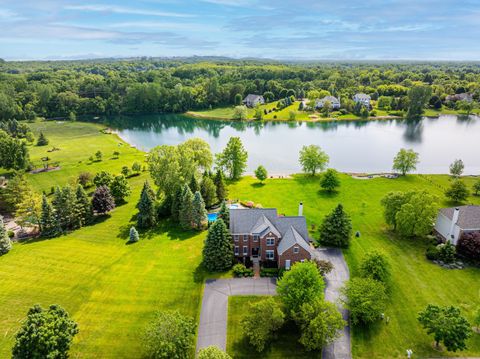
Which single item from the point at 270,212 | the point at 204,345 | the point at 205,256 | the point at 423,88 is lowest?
the point at 204,345

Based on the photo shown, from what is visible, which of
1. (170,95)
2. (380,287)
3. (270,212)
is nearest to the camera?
(380,287)

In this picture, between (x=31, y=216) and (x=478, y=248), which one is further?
(x=31, y=216)

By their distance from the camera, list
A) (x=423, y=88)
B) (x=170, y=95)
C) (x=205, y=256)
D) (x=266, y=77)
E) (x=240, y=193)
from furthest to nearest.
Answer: (x=266, y=77) → (x=170, y=95) → (x=423, y=88) → (x=240, y=193) → (x=205, y=256)

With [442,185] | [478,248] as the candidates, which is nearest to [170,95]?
[442,185]

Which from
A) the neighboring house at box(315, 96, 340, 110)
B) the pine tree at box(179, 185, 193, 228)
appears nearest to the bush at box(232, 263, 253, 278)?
the pine tree at box(179, 185, 193, 228)

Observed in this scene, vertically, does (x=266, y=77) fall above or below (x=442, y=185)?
above

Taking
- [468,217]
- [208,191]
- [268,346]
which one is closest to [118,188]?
[208,191]

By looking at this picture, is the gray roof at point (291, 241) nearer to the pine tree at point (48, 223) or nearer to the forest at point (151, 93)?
the pine tree at point (48, 223)

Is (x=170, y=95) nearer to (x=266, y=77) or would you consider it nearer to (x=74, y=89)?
(x=74, y=89)
